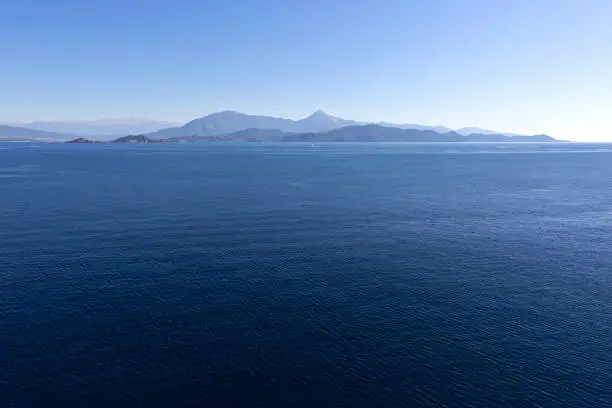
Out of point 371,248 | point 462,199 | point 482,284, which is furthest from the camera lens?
point 462,199

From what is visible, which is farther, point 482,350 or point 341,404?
point 482,350

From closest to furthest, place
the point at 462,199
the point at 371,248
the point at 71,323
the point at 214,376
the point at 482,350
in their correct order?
the point at 214,376, the point at 482,350, the point at 71,323, the point at 371,248, the point at 462,199

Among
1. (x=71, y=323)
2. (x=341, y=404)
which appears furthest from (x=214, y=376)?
(x=71, y=323)

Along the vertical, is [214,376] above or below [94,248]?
below

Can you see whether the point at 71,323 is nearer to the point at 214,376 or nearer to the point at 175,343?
the point at 175,343

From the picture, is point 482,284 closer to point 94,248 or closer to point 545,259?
point 545,259

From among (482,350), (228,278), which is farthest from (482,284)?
(228,278)
